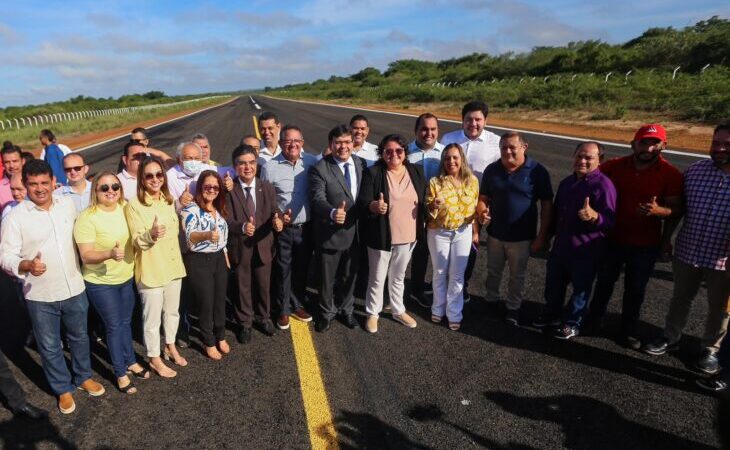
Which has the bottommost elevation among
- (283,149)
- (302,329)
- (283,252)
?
(302,329)

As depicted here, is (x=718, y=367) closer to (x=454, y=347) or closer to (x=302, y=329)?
(x=454, y=347)

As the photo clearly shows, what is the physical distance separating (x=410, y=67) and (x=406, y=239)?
313ft

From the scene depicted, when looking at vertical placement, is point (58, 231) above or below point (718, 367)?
above

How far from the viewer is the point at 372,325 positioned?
14.3 ft

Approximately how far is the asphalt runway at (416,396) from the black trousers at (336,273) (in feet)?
0.71

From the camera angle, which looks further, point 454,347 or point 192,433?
point 454,347

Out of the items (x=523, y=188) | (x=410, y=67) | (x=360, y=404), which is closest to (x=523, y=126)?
(x=523, y=188)

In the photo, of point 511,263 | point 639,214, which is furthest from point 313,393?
point 639,214

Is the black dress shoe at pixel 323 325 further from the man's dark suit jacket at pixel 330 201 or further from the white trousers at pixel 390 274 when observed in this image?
the man's dark suit jacket at pixel 330 201

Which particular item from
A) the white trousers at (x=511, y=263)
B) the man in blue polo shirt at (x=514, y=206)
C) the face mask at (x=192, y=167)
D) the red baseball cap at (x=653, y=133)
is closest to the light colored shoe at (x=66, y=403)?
the face mask at (x=192, y=167)

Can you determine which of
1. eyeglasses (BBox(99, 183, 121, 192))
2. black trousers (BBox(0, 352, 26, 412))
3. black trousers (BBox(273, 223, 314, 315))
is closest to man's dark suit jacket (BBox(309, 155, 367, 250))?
black trousers (BBox(273, 223, 314, 315))

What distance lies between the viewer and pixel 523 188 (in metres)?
4.11

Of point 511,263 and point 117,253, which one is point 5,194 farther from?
point 511,263

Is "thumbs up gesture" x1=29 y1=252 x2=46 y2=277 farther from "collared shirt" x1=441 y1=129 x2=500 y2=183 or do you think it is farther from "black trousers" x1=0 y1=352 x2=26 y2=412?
"collared shirt" x1=441 y1=129 x2=500 y2=183
